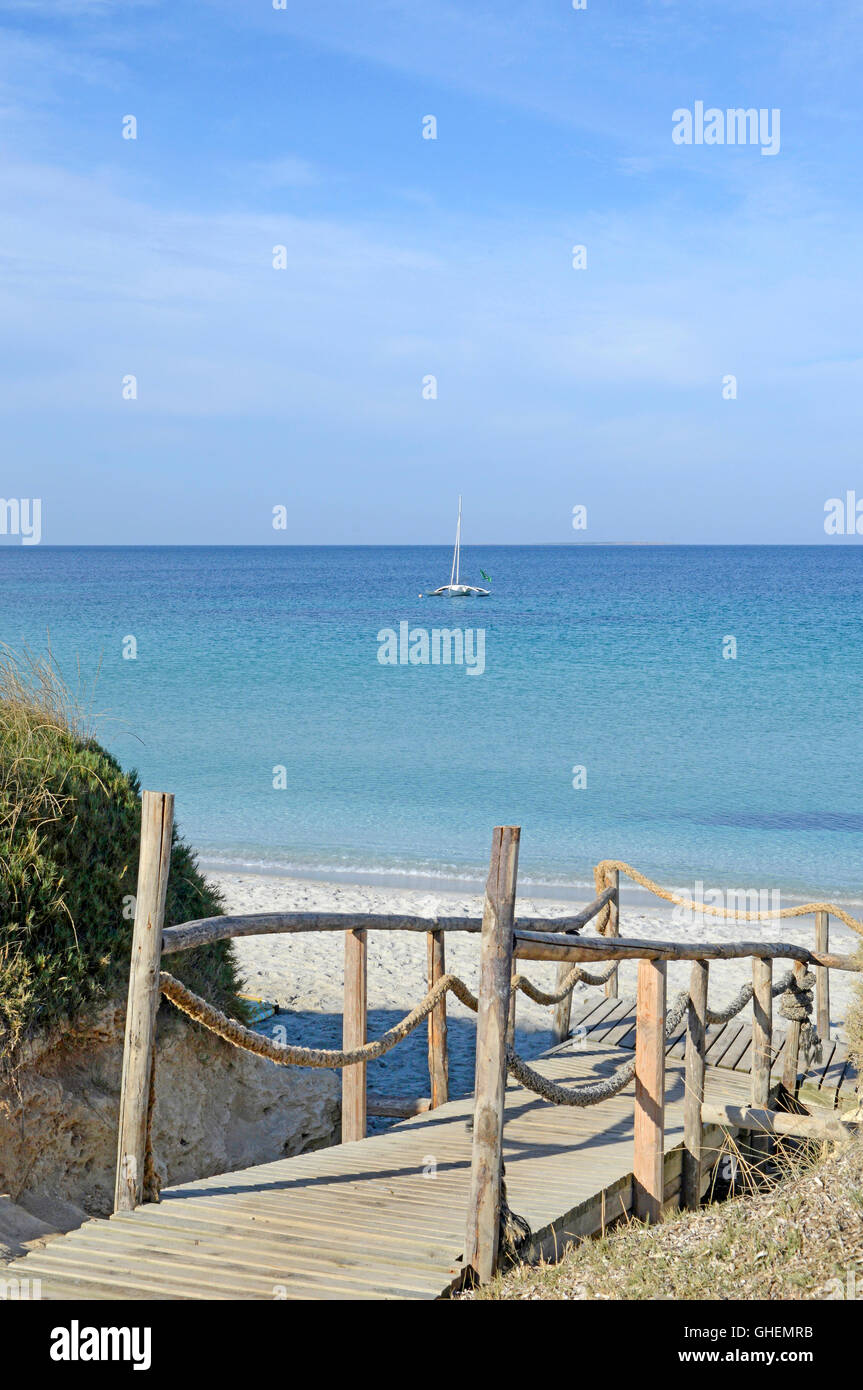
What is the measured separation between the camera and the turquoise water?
64.2ft

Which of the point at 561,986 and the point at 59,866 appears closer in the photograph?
the point at 59,866

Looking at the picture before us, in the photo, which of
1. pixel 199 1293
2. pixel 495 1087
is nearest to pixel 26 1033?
pixel 199 1293

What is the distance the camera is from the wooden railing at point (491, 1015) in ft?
14.4

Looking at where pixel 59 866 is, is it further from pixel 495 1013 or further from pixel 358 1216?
pixel 495 1013

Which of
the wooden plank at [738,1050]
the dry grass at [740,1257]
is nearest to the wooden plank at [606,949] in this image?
the dry grass at [740,1257]

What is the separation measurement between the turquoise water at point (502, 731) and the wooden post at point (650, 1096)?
5.10 meters

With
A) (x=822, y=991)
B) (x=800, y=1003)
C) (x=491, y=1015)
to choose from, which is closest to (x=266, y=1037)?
(x=491, y=1015)

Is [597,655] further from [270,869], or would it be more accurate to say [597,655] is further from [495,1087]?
[495,1087]

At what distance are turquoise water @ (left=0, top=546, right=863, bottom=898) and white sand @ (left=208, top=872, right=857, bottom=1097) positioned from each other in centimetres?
204

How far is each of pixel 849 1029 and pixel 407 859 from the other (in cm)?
1284

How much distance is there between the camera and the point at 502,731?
33156 millimetres

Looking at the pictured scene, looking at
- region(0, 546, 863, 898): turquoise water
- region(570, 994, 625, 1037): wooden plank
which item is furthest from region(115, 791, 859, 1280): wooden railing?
region(0, 546, 863, 898): turquoise water

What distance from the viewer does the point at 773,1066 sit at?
7.88 meters

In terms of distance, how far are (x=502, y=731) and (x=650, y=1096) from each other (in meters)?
27.7
